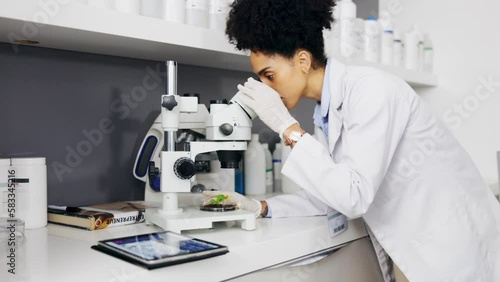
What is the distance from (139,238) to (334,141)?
61cm

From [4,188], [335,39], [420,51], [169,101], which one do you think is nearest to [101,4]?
[169,101]

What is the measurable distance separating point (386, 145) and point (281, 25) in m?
0.43

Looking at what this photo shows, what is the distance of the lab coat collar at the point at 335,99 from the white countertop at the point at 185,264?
254 mm

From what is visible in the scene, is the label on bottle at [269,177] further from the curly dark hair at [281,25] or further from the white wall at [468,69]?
the white wall at [468,69]

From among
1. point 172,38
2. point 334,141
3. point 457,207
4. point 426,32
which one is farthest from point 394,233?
point 426,32

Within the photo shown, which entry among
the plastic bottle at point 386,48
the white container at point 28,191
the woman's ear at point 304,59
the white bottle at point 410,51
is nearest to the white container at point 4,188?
the white container at point 28,191

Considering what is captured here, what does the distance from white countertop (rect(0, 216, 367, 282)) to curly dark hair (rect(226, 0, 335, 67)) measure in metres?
0.49

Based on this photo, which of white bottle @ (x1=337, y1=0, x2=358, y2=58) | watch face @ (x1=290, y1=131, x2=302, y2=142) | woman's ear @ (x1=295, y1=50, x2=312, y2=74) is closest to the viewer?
watch face @ (x1=290, y1=131, x2=302, y2=142)

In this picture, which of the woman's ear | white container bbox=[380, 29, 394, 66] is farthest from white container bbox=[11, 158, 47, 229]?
white container bbox=[380, 29, 394, 66]

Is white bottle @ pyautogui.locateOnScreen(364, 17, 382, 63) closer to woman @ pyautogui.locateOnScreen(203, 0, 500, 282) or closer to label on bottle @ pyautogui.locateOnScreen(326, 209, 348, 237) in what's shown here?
woman @ pyautogui.locateOnScreen(203, 0, 500, 282)

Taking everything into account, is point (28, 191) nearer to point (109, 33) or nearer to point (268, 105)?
point (109, 33)

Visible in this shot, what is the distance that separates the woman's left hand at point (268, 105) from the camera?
4.04 feet

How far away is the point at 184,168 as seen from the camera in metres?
1.17

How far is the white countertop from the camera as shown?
82 cm
